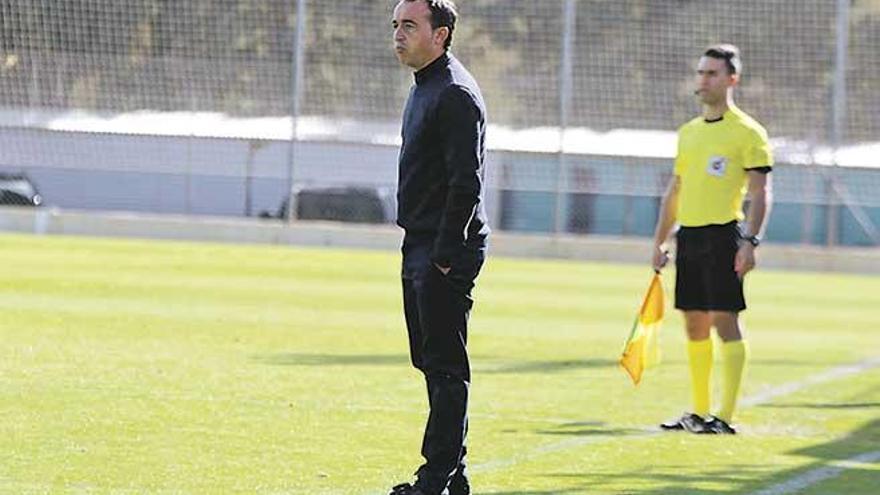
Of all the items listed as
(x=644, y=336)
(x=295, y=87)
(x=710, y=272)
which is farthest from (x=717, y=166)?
(x=295, y=87)

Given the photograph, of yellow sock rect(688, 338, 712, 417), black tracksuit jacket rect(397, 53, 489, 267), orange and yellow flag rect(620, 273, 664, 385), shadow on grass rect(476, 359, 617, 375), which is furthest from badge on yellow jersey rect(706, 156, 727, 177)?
black tracksuit jacket rect(397, 53, 489, 267)

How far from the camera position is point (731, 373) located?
11.8m

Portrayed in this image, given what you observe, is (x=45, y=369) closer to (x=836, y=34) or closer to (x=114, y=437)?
(x=114, y=437)

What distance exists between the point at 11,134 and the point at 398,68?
674 cm

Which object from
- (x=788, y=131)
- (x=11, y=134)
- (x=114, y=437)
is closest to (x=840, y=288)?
(x=788, y=131)

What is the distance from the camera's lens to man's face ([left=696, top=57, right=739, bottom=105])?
1161cm

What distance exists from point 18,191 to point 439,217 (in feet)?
114

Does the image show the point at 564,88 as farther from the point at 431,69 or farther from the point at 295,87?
the point at 431,69

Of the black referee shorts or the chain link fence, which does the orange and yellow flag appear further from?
the chain link fence

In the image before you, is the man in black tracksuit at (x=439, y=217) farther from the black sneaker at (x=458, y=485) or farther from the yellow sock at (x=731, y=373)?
the yellow sock at (x=731, y=373)

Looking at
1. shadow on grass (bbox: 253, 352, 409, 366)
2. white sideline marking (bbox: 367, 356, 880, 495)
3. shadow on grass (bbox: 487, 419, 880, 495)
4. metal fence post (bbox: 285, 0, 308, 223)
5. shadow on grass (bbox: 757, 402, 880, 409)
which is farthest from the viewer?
metal fence post (bbox: 285, 0, 308, 223)

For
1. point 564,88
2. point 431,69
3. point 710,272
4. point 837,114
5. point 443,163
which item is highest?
point 431,69

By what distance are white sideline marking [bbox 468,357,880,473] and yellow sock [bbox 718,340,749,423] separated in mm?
436

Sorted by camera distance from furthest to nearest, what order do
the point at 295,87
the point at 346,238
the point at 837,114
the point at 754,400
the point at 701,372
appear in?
the point at 295,87
the point at 346,238
the point at 837,114
the point at 754,400
the point at 701,372
